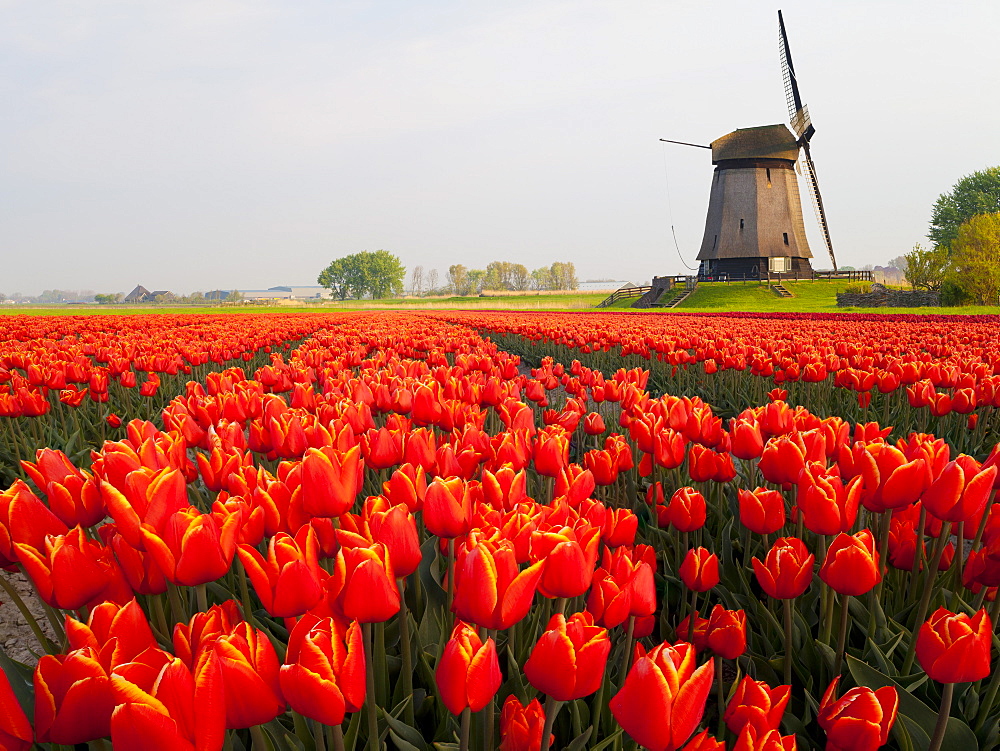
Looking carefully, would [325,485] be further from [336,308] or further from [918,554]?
[336,308]

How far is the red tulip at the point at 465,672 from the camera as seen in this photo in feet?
3.57

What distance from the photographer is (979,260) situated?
3412 centimetres

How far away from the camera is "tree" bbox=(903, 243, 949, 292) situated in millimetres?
36531

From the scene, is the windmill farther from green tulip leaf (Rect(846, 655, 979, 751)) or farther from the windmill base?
green tulip leaf (Rect(846, 655, 979, 751))

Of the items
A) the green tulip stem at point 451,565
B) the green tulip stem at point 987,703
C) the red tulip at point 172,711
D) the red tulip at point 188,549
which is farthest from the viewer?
the green tulip stem at point 451,565

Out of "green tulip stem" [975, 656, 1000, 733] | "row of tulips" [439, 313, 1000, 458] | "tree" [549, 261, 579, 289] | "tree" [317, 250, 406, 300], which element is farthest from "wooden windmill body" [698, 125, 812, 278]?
"tree" [549, 261, 579, 289]

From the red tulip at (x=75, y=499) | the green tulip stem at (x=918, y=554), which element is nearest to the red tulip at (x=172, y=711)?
the red tulip at (x=75, y=499)

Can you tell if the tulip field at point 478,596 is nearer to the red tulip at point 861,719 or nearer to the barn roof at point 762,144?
the red tulip at point 861,719

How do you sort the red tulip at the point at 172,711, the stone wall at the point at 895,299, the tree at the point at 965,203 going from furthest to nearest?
1. the tree at the point at 965,203
2. the stone wall at the point at 895,299
3. the red tulip at the point at 172,711

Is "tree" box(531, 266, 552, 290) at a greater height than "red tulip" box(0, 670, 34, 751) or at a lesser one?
greater

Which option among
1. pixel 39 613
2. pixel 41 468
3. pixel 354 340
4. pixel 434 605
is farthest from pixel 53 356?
pixel 434 605

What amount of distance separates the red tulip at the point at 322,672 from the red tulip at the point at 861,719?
3.15 ft

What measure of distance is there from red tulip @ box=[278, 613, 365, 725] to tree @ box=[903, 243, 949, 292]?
4400 centimetres

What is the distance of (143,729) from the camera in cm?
82
